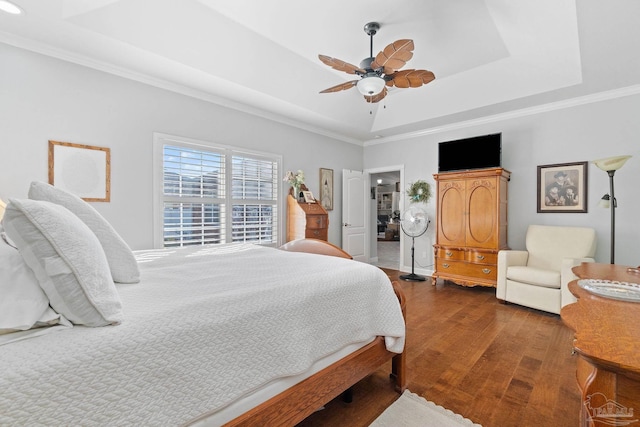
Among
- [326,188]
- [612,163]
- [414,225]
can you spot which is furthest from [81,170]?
[612,163]

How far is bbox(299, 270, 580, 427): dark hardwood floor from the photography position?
161 centimetres

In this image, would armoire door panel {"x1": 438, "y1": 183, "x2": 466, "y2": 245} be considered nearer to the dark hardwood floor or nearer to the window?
the dark hardwood floor

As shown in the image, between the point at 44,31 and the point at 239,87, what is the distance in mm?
1727

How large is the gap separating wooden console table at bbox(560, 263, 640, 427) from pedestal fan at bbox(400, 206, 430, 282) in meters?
3.85

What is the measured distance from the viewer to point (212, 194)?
12.3 feet

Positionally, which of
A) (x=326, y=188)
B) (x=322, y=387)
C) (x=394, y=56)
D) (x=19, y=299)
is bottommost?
(x=322, y=387)

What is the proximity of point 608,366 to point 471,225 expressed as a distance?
3.73 metres

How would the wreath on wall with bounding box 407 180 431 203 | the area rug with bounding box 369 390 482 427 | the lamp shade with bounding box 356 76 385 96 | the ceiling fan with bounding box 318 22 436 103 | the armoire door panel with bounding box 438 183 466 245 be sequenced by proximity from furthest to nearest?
the wreath on wall with bounding box 407 180 431 203 < the armoire door panel with bounding box 438 183 466 245 < the lamp shade with bounding box 356 76 385 96 < the ceiling fan with bounding box 318 22 436 103 < the area rug with bounding box 369 390 482 427

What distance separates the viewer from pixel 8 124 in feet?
8.00

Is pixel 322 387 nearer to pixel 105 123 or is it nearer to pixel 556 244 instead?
pixel 105 123

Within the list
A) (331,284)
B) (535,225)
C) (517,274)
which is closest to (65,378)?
(331,284)

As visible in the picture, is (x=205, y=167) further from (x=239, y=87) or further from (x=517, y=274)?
(x=517, y=274)

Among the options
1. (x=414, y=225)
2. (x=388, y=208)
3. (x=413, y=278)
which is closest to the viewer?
(x=413, y=278)

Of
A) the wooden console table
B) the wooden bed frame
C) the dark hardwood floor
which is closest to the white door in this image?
the dark hardwood floor
